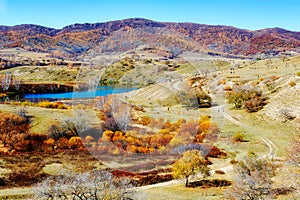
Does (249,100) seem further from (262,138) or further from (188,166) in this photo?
(188,166)

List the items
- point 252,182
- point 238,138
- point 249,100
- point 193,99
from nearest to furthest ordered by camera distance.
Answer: point 252,182 → point 238,138 → point 193,99 → point 249,100

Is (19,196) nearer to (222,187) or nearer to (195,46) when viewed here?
(222,187)

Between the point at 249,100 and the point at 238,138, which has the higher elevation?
the point at 249,100

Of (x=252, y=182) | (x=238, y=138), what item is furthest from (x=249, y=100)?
(x=252, y=182)

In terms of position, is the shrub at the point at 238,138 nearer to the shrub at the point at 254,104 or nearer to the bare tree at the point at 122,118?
the shrub at the point at 254,104

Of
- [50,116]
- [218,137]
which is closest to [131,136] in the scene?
[218,137]

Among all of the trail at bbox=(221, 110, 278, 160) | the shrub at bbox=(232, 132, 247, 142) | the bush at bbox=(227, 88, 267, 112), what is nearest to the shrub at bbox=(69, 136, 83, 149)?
the shrub at bbox=(232, 132, 247, 142)
